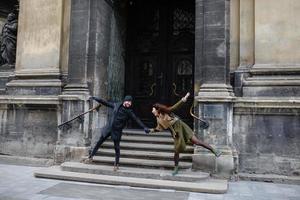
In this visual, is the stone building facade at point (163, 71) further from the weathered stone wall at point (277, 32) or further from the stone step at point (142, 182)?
the stone step at point (142, 182)

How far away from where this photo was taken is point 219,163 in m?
8.16

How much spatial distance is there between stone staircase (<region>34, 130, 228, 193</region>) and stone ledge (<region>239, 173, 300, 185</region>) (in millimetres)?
862

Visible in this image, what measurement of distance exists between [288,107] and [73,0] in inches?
241

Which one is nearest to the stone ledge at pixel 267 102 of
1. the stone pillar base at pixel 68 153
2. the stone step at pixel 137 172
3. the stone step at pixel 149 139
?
the stone step at pixel 137 172

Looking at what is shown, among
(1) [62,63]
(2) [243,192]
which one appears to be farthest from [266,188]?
(1) [62,63]

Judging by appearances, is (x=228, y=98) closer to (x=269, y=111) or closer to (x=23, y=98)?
(x=269, y=111)

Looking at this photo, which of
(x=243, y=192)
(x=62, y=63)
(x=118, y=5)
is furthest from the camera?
(x=118, y=5)

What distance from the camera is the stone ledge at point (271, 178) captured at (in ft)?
26.3

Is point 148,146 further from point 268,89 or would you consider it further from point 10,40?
point 10,40

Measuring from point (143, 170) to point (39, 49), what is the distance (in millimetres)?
5003

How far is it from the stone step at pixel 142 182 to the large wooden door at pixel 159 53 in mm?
3748

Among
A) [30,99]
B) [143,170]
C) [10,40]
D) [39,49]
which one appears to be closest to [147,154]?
[143,170]

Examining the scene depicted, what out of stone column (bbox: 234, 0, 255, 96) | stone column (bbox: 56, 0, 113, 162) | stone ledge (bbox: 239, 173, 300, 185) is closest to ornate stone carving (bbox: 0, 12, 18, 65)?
stone column (bbox: 56, 0, 113, 162)

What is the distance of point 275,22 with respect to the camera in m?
8.77
